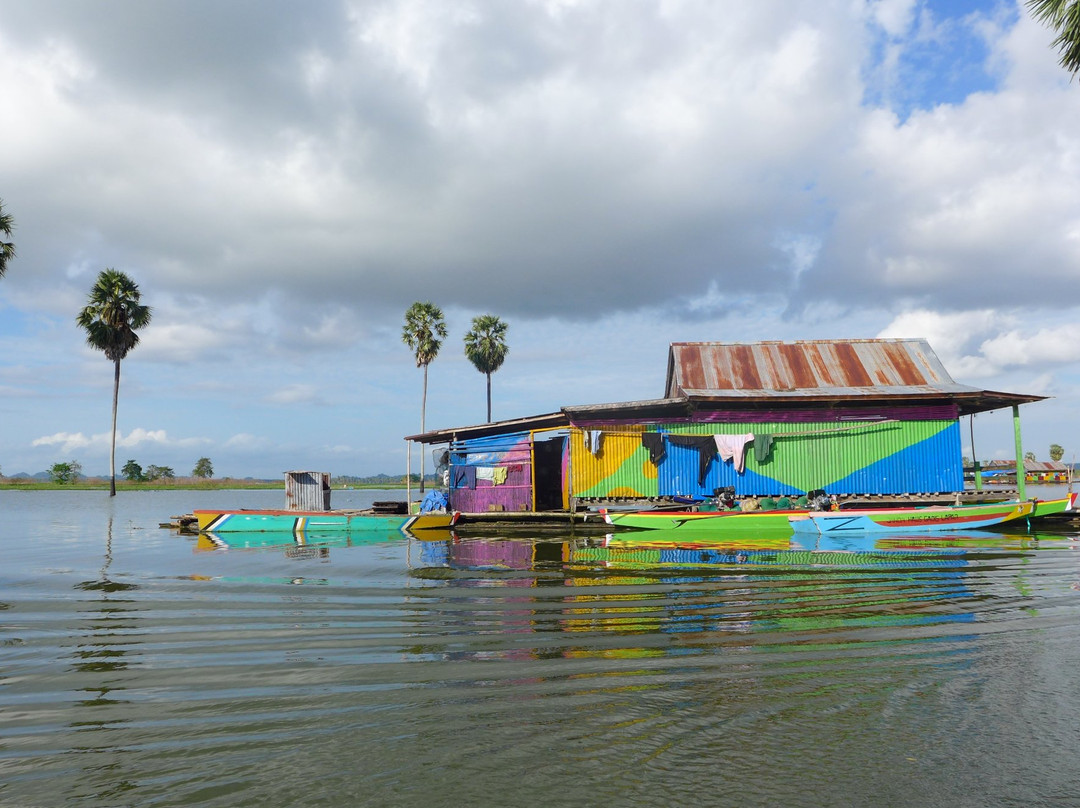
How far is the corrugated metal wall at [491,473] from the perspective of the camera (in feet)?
74.5

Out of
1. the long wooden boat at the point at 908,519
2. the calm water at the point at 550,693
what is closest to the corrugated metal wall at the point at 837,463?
the long wooden boat at the point at 908,519

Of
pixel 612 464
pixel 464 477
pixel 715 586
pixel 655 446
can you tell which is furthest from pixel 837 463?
pixel 715 586

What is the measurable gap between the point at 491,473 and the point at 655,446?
18.6 ft

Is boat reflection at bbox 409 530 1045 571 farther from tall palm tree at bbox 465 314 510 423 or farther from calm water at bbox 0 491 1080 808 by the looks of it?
tall palm tree at bbox 465 314 510 423

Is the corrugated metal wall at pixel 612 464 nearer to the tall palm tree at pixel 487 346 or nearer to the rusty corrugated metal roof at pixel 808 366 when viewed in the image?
the rusty corrugated metal roof at pixel 808 366

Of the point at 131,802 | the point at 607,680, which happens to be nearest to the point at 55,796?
the point at 131,802

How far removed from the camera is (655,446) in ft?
71.2

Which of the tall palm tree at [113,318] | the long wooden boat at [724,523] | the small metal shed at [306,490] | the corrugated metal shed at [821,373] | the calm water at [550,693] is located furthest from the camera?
the tall palm tree at [113,318]

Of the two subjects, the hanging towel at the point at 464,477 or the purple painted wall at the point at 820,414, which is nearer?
the purple painted wall at the point at 820,414

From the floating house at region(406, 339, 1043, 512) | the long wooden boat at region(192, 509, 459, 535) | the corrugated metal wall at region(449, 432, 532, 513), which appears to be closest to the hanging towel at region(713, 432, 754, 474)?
the floating house at region(406, 339, 1043, 512)

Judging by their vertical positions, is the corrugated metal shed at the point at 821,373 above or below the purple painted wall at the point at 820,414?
above

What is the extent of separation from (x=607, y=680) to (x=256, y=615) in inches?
200

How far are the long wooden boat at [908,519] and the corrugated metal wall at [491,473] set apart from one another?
8.85m

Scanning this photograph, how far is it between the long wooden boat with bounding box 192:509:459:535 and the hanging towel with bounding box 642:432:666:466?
6541 millimetres
